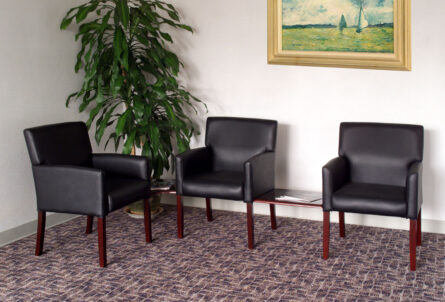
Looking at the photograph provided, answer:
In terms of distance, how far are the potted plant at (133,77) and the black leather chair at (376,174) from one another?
4.27 feet

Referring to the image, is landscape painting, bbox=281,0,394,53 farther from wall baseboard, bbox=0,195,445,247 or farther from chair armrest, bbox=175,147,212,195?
wall baseboard, bbox=0,195,445,247

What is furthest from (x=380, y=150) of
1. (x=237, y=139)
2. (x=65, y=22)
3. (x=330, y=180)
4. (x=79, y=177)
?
(x=65, y=22)

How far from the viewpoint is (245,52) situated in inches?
182

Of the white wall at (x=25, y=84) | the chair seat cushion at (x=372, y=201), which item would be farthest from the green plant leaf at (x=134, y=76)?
the chair seat cushion at (x=372, y=201)

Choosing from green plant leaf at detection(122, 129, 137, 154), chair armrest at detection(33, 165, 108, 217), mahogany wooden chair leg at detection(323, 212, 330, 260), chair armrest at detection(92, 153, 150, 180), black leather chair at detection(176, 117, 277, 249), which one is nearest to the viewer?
chair armrest at detection(33, 165, 108, 217)

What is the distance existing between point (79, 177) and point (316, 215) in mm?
1941

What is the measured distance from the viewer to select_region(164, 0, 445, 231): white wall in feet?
13.4

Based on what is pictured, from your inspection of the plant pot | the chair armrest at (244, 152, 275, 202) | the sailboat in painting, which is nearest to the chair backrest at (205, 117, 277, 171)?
the chair armrest at (244, 152, 275, 202)

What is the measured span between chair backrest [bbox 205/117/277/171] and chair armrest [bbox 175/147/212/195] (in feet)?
0.27

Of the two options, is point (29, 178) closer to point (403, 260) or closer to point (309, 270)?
point (309, 270)

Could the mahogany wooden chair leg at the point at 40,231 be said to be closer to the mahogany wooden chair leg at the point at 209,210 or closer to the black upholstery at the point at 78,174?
the black upholstery at the point at 78,174

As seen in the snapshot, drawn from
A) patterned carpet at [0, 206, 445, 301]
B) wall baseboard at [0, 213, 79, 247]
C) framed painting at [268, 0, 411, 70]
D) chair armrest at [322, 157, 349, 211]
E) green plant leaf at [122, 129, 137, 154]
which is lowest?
patterned carpet at [0, 206, 445, 301]

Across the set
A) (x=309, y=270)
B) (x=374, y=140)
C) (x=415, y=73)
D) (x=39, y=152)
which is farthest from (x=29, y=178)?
(x=415, y=73)

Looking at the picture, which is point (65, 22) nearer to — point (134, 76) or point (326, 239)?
point (134, 76)
